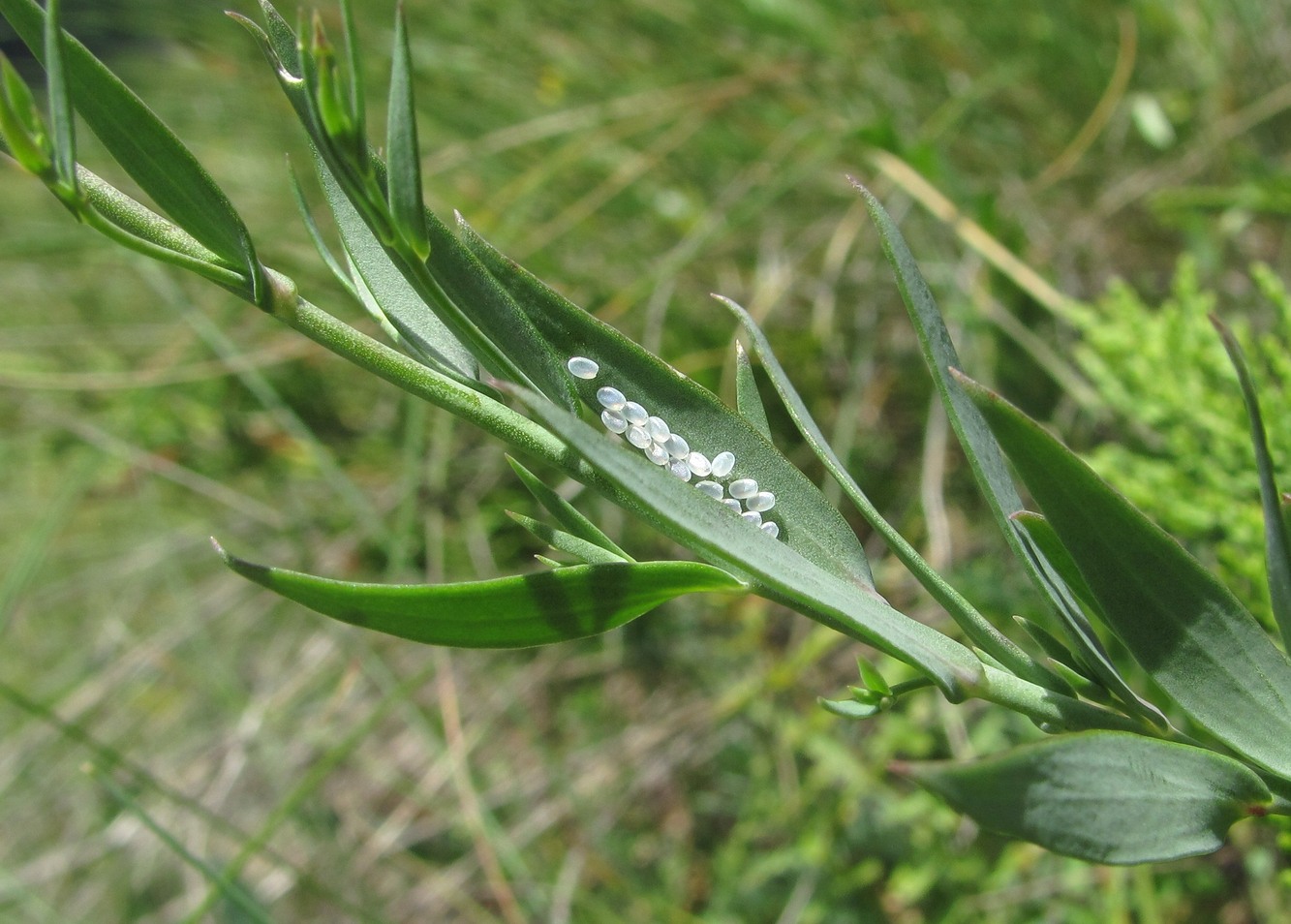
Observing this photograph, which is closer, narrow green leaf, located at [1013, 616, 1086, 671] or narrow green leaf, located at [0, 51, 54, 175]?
narrow green leaf, located at [0, 51, 54, 175]

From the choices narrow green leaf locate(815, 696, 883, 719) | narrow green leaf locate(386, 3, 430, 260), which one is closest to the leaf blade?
narrow green leaf locate(386, 3, 430, 260)

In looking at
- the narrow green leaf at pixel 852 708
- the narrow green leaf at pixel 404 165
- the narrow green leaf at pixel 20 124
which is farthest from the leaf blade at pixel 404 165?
the narrow green leaf at pixel 852 708

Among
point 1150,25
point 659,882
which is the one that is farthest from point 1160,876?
point 1150,25

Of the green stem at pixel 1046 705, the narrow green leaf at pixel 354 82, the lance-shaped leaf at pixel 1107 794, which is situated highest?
the narrow green leaf at pixel 354 82

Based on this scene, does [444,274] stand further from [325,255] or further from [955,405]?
[955,405]

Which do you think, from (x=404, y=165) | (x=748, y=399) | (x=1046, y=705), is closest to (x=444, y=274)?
(x=404, y=165)

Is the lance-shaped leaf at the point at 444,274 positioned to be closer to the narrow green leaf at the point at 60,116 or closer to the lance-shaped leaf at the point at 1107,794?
the narrow green leaf at the point at 60,116

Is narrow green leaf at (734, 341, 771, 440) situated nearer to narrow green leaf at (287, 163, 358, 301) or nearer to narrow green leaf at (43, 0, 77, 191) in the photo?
narrow green leaf at (287, 163, 358, 301)

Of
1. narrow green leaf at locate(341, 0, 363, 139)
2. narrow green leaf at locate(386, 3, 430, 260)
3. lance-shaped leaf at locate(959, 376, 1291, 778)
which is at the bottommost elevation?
lance-shaped leaf at locate(959, 376, 1291, 778)
